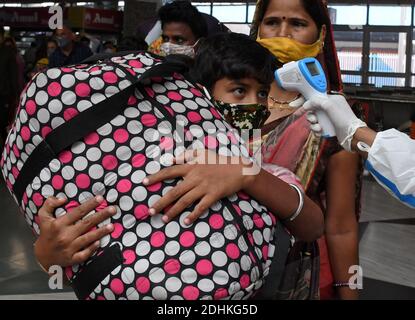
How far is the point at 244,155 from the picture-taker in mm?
1040

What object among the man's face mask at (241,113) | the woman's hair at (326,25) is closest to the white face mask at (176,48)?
the woman's hair at (326,25)

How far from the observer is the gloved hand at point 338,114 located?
124 centimetres

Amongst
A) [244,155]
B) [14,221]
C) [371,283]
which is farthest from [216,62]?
[14,221]

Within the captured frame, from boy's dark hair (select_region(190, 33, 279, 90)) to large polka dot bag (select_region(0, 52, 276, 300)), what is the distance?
0.35 m

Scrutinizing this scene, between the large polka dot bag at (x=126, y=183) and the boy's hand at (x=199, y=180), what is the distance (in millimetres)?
13

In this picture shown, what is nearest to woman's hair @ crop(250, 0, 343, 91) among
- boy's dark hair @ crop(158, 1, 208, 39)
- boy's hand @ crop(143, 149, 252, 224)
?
boy's dark hair @ crop(158, 1, 208, 39)

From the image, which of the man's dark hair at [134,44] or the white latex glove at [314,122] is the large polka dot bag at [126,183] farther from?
the man's dark hair at [134,44]

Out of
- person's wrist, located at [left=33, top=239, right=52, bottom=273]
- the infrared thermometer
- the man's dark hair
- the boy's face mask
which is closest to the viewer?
person's wrist, located at [left=33, top=239, right=52, bottom=273]

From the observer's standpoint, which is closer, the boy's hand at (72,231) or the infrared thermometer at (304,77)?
the boy's hand at (72,231)

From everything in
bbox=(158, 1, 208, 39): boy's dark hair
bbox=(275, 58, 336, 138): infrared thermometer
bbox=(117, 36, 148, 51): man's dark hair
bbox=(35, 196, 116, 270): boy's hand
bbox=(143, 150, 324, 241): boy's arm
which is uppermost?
bbox=(158, 1, 208, 39): boy's dark hair

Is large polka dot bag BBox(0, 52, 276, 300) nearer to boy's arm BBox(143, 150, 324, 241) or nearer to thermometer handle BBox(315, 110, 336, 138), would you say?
boy's arm BBox(143, 150, 324, 241)

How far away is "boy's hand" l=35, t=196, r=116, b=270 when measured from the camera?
0.94 m

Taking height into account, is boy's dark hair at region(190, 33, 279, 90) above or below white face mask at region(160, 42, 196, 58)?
above

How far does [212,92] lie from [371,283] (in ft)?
8.81
